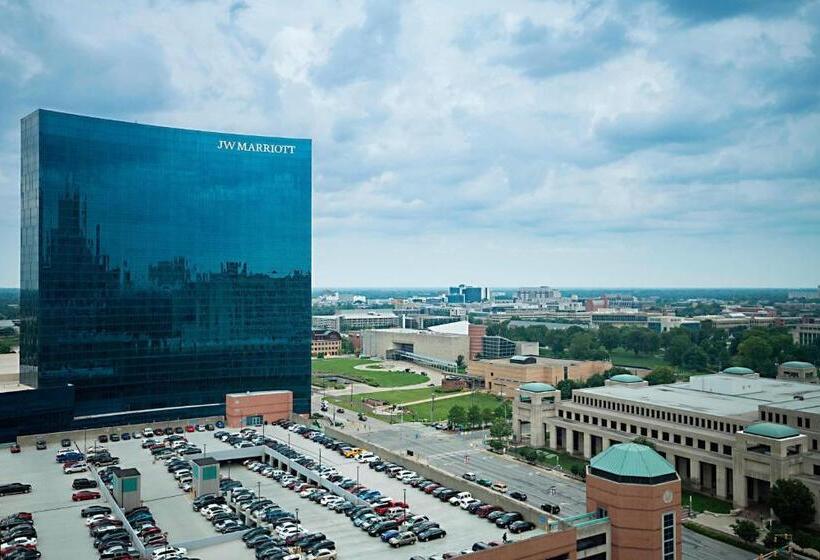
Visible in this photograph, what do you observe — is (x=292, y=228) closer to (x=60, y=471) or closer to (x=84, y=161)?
(x=84, y=161)

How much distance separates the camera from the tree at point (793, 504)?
57344mm

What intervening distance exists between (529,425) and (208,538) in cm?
5999

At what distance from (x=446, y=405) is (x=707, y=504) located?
63.6m

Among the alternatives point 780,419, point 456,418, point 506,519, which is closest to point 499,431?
point 456,418

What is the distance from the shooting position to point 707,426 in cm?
7644

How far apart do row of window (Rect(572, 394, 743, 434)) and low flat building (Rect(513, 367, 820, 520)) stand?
4.3 inches

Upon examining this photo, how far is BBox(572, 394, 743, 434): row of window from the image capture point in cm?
7462

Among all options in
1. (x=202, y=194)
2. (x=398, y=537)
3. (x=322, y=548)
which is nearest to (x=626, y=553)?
(x=398, y=537)

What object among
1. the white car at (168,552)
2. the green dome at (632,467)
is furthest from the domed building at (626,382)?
the white car at (168,552)

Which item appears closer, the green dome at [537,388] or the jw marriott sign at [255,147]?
the green dome at [537,388]

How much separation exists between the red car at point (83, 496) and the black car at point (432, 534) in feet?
84.2

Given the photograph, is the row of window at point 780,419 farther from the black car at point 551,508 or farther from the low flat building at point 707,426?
the black car at point 551,508

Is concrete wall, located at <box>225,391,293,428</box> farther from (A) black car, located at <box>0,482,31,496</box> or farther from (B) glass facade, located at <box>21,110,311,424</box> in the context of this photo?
(A) black car, located at <box>0,482,31,496</box>

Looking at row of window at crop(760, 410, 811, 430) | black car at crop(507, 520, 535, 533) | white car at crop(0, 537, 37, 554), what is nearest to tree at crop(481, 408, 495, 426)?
row of window at crop(760, 410, 811, 430)
